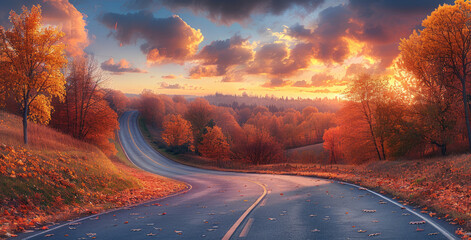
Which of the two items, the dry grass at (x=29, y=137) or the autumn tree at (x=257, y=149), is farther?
the autumn tree at (x=257, y=149)

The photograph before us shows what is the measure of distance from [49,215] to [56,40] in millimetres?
14458

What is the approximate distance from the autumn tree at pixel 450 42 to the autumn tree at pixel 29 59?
93.0 ft

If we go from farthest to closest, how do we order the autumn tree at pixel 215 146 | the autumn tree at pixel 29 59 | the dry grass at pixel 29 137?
the autumn tree at pixel 215 146, the autumn tree at pixel 29 59, the dry grass at pixel 29 137

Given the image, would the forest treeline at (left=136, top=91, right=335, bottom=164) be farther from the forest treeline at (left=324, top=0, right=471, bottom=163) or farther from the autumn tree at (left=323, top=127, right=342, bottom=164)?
the forest treeline at (left=324, top=0, right=471, bottom=163)

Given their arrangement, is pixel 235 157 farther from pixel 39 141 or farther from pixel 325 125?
pixel 325 125

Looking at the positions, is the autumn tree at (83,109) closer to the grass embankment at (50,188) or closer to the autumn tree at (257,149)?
the grass embankment at (50,188)

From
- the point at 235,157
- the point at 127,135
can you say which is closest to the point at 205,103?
the point at 127,135

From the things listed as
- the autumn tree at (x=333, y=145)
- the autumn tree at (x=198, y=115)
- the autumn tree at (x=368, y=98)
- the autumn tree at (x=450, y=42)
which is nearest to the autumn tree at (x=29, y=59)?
the autumn tree at (x=450, y=42)

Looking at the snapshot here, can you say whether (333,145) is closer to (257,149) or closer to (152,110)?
(257,149)

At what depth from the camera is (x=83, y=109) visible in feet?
122

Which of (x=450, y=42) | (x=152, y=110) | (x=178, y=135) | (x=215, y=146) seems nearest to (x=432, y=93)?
(x=450, y=42)

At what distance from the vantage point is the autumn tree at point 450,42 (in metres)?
24.9

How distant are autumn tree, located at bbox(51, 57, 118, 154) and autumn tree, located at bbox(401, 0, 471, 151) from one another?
33287mm

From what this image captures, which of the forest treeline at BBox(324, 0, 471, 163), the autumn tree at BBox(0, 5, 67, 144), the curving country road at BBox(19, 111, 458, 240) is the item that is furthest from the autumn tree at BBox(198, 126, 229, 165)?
the curving country road at BBox(19, 111, 458, 240)
